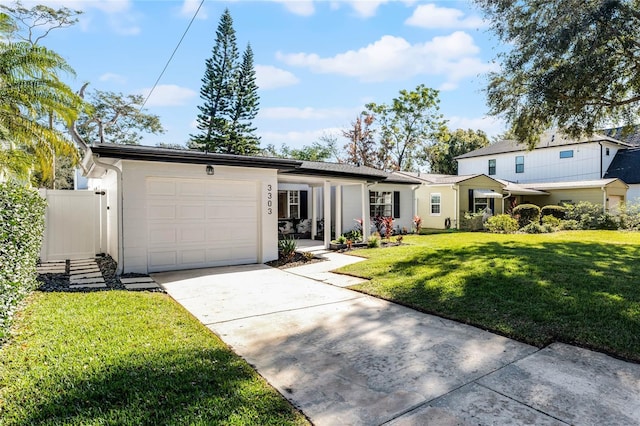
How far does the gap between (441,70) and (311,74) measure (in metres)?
5.28

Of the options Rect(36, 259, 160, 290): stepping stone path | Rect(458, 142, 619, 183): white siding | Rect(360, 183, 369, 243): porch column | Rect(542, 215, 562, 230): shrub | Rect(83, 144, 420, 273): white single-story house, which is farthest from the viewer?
Rect(458, 142, 619, 183): white siding

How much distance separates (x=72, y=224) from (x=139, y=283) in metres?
4.79

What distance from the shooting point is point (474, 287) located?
21.1ft

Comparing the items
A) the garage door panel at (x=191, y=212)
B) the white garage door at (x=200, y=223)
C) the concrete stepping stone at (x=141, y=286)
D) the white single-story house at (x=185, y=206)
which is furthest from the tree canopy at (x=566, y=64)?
the concrete stepping stone at (x=141, y=286)

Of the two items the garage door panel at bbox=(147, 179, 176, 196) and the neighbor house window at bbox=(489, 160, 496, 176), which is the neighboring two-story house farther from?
the garage door panel at bbox=(147, 179, 176, 196)

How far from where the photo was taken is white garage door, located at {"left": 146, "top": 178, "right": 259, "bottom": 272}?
8273 mm

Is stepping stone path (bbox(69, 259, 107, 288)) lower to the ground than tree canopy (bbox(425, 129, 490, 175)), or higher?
lower

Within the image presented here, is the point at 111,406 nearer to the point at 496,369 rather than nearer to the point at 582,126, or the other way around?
the point at 496,369

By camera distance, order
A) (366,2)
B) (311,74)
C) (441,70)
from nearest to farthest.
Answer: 1. (366,2)
2. (441,70)
3. (311,74)

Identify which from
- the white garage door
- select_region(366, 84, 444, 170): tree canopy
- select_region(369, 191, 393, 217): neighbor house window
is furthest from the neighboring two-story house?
the white garage door

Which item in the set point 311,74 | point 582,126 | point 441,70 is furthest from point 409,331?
point 311,74

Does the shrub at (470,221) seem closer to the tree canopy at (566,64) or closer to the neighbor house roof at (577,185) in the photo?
the neighbor house roof at (577,185)

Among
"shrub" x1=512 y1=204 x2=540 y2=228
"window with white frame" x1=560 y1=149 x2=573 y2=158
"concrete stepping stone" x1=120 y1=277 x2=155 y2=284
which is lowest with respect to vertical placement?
"concrete stepping stone" x1=120 y1=277 x2=155 y2=284

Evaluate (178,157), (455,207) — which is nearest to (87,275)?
(178,157)
